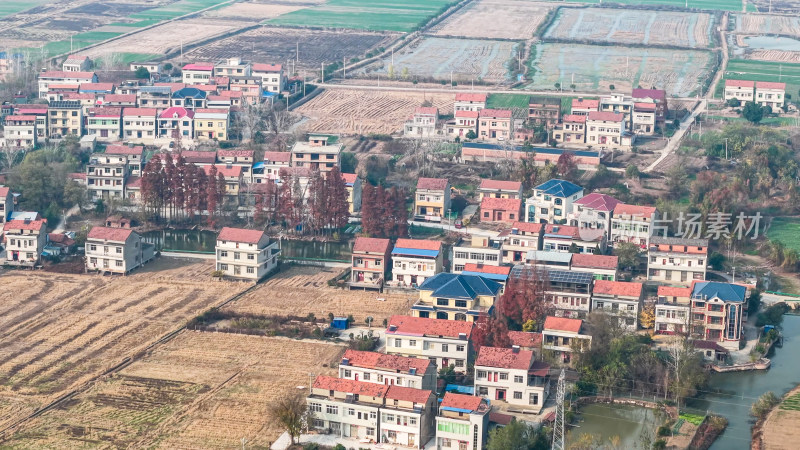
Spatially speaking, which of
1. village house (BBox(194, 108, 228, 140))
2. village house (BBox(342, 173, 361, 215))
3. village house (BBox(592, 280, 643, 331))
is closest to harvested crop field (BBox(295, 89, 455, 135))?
village house (BBox(194, 108, 228, 140))

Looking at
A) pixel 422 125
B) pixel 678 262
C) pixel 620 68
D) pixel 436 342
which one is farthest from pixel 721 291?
pixel 620 68

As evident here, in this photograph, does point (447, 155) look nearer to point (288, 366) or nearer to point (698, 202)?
point (698, 202)

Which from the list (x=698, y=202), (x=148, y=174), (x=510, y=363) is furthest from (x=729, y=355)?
(x=148, y=174)

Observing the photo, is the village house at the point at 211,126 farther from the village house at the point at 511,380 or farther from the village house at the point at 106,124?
the village house at the point at 511,380

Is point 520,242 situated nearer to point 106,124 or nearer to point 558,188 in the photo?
point 558,188

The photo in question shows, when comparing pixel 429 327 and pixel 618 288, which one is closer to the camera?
pixel 429 327

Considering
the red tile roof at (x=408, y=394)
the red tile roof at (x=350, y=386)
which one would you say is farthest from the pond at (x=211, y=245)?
the red tile roof at (x=408, y=394)

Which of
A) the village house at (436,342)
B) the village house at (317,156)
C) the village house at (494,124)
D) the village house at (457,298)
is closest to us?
the village house at (436,342)
